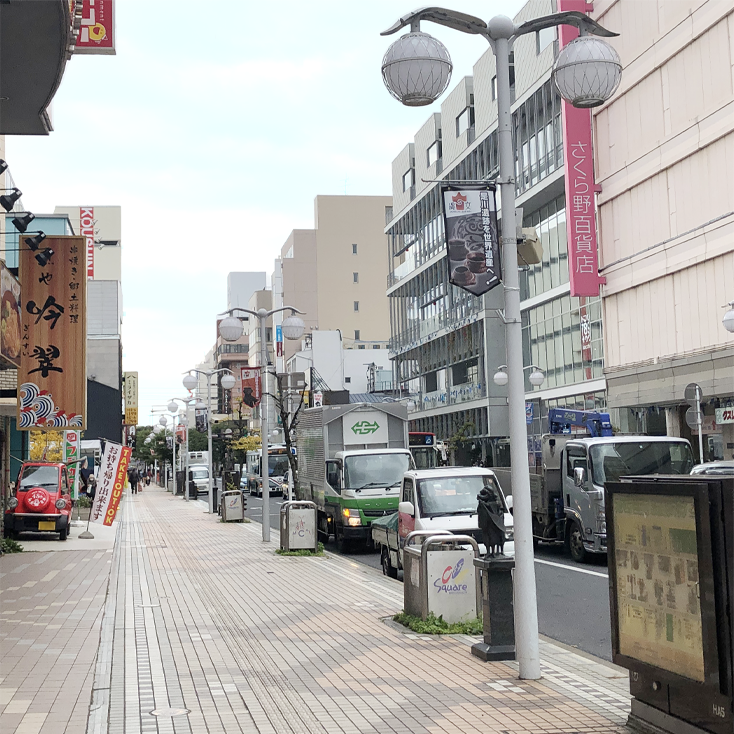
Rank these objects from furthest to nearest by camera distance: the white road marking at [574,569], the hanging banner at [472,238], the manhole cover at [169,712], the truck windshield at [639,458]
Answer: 1. the truck windshield at [639,458]
2. the white road marking at [574,569]
3. the hanging banner at [472,238]
4. the manhole cover at [169,712]

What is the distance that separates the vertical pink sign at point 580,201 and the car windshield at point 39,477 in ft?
73.0

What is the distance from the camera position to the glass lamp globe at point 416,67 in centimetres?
840

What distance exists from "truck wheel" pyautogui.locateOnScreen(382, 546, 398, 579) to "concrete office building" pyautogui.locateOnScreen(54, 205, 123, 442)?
35473 millimetres

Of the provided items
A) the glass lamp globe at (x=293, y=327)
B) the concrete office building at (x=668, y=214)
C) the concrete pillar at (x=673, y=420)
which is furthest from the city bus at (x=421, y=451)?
the glass lamp globe at (x=293, y=327)

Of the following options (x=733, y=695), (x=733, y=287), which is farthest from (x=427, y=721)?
(x=733, y=287)

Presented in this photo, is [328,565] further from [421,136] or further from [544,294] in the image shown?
[421,136]

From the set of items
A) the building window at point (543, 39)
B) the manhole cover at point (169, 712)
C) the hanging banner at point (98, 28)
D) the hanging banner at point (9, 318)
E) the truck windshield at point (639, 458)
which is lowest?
the manhole cover at point (169, 712)

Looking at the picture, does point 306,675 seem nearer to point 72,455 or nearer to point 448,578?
point 448,578

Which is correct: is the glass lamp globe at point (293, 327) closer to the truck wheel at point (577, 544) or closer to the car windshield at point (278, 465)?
the truck wheel at point (577, 544)

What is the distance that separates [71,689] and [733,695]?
552 centimetres

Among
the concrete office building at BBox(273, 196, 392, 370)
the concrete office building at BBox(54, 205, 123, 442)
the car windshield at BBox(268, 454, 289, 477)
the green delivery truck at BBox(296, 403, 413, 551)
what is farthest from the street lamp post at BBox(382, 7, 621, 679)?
the concrete office building at BBox(273, 196, 392, 370)

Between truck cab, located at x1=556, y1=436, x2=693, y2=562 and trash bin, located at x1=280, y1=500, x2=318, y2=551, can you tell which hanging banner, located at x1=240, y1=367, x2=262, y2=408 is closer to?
trash bin, located at x1=280, y1=500, x2=318, y2=551

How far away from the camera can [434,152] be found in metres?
65.9

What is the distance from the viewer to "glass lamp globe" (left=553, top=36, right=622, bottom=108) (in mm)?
8531
